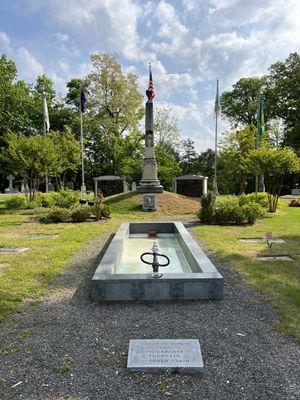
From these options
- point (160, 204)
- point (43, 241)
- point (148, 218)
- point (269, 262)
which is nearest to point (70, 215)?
point (148, 218)

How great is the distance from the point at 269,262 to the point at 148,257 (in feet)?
8.81

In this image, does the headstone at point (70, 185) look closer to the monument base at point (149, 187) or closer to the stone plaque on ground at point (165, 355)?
the monument base at point (149, 187)

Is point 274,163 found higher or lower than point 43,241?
higher

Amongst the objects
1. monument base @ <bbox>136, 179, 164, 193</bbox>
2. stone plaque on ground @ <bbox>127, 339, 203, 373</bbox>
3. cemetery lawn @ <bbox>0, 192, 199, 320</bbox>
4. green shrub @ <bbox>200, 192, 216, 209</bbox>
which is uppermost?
monument base @ <bbox>136, 179, 164, 193</bbox>

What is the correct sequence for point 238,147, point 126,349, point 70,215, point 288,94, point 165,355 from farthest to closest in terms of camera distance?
point 288,94, point 238,147, point 70,215, point 126,349, point 165,355

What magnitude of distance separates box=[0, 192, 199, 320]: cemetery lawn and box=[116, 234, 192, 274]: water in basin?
3.93 ft

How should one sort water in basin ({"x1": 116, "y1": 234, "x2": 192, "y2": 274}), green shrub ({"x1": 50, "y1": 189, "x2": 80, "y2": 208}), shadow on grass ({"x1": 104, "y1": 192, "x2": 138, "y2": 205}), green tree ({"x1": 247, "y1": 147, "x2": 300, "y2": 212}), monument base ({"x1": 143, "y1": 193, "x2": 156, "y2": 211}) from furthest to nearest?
shadow on grass ({"x1": 104, "y1": 192, "x2": 138, "y2": 205}) < monument base ({"x1": 143, "y1": 193, "x2": 156, "y2": 211}) < green shrub ({"x1": 50, "y1": 189, "x2": 80, "y2": 208}) < green tree ({"x1": 247, "y1": 147, "x2": 300, "y2": 212}) < water in basin ({"x1": 116, "y1": 234, "x2": 192, "y2": 274})

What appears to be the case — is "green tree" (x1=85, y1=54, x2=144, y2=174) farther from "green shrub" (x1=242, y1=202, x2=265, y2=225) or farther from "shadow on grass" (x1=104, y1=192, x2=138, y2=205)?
"green shrub" (x1=242, y1=202, x2=265, y2=225)

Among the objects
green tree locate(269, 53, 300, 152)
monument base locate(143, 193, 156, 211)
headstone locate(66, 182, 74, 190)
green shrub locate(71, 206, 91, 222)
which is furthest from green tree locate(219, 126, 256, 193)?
headstone locate(66, 182, 74, 190)

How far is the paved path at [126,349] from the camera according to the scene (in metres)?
2.78

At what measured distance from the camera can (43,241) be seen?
30.8 feet

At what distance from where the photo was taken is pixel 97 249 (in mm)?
8414

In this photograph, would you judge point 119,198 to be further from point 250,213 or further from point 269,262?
point 269,262

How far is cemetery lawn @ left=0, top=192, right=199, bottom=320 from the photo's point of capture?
5352mm
